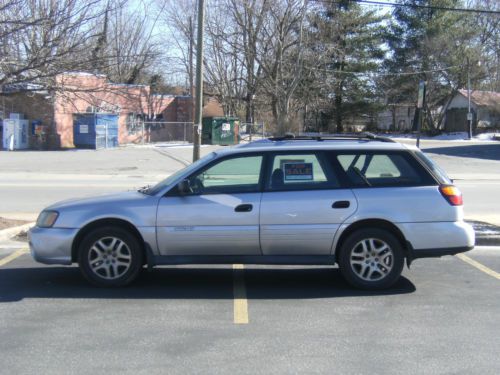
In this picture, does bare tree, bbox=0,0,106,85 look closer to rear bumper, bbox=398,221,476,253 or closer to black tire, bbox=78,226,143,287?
black tire, bbox=78,226,143,287

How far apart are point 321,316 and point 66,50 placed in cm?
558

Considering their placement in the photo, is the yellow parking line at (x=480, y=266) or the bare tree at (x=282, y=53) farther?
the bare tree at (x=282, y=53)

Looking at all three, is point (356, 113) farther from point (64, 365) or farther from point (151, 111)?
point (64, 365)

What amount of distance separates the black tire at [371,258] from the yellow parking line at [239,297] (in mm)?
1138

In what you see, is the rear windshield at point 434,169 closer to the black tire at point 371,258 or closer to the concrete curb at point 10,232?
the black tire at point 371,258

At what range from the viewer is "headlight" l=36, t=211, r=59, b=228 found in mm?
6016

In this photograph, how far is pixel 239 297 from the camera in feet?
19.3

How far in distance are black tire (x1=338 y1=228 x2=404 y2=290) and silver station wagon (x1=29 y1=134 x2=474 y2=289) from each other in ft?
0.04

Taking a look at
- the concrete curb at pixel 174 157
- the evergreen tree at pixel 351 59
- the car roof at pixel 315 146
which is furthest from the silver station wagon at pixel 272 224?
the evergreen tree at pixel 351 59

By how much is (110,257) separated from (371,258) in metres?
2.85

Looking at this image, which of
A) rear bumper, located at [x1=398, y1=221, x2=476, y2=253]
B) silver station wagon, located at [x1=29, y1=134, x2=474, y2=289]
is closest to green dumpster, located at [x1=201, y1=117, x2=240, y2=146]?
silver station wagon, located at [x1=29, y1=134, x2=474, y2=289]

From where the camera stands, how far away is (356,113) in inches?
2317

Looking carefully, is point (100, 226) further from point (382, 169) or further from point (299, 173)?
point (382, 169)

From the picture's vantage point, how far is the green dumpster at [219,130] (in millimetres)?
39562
